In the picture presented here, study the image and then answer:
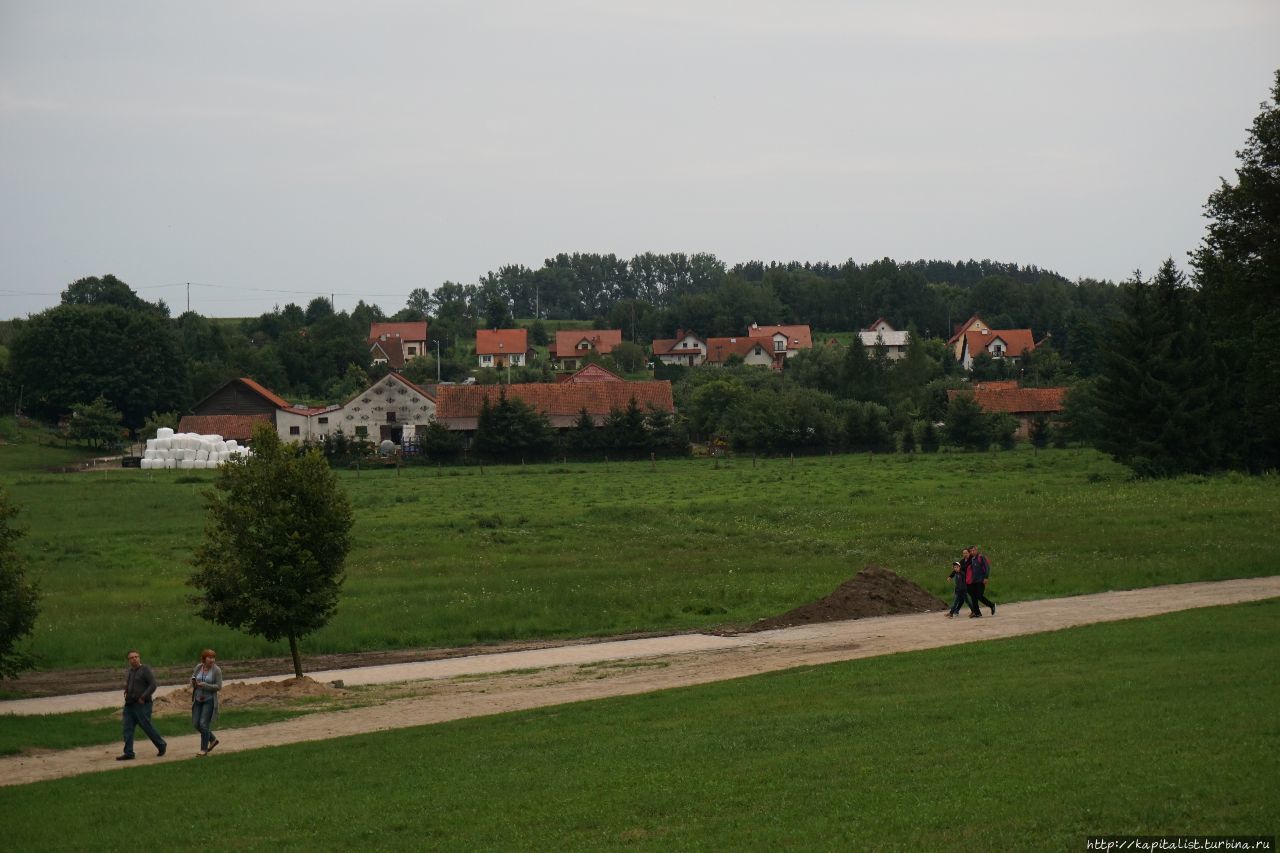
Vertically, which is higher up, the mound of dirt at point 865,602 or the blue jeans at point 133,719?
the blue jeans at point 133,719

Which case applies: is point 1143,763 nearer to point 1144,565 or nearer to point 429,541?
point 1144,565

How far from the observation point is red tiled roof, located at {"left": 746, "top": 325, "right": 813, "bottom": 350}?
182375 millimetres

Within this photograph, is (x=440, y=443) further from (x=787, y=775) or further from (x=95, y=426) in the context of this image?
(x=787, y=775)

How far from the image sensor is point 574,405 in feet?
350

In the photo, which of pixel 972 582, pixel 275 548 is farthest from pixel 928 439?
pixel 275 548

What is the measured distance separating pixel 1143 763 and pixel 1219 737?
4.33 ft

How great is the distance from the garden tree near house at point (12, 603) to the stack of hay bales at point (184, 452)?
68512mm

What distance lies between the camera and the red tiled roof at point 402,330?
7643 inches

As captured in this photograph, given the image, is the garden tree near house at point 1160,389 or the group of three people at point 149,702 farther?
the garden tree near house at point 1160,389

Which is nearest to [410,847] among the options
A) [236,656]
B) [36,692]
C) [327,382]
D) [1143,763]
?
[1143,763]

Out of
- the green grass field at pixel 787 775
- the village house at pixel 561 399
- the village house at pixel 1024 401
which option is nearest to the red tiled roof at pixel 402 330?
the village house at pixel 561 399

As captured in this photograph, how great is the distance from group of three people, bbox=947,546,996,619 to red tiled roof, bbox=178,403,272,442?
84.1m

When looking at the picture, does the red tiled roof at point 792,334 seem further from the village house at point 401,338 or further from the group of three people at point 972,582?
the group of three people at point 972,582

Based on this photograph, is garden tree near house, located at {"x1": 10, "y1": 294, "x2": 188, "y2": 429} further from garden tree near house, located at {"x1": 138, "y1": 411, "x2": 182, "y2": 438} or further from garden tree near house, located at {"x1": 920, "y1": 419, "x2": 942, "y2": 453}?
garden tree near house, located at {"x1": 920, "y1": 419, "x2": 942, "y2": 453}
